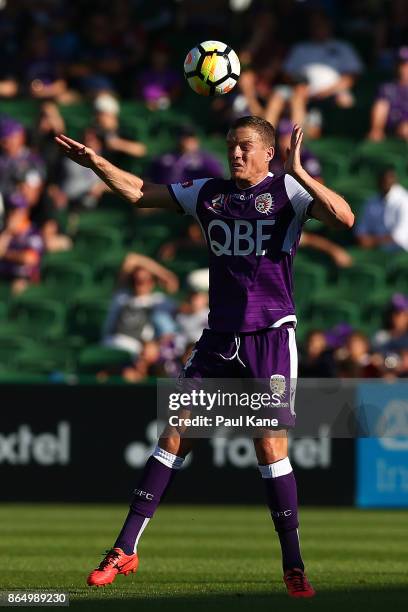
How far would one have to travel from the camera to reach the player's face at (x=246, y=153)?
6.87 meters

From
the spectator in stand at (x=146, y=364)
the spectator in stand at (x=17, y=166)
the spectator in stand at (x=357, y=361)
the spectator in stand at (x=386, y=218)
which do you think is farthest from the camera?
the spectator in stand at (x=17, y=166)

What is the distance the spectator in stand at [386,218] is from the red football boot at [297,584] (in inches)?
373

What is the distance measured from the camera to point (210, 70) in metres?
7.94

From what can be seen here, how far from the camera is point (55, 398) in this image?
13438 millimetres

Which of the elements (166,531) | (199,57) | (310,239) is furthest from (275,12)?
(199,57)

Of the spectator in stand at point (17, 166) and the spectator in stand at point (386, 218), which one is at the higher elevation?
the spectator in stand at point (17, 166)

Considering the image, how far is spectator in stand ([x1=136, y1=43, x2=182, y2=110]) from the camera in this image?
1831 centimetres

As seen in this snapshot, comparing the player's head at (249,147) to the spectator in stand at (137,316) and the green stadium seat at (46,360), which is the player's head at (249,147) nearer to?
the spectator in stand at (137,316)

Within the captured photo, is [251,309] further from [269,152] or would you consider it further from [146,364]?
[146,364]

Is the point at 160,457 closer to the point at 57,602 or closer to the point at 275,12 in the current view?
the point at 57,602

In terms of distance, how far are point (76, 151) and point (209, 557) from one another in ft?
10.5

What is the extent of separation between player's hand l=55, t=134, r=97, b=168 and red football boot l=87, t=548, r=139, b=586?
1.95 m

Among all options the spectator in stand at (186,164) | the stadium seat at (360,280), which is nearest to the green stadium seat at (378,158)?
the stadium seat at (360,280)

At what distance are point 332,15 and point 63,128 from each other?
4.22 metres
